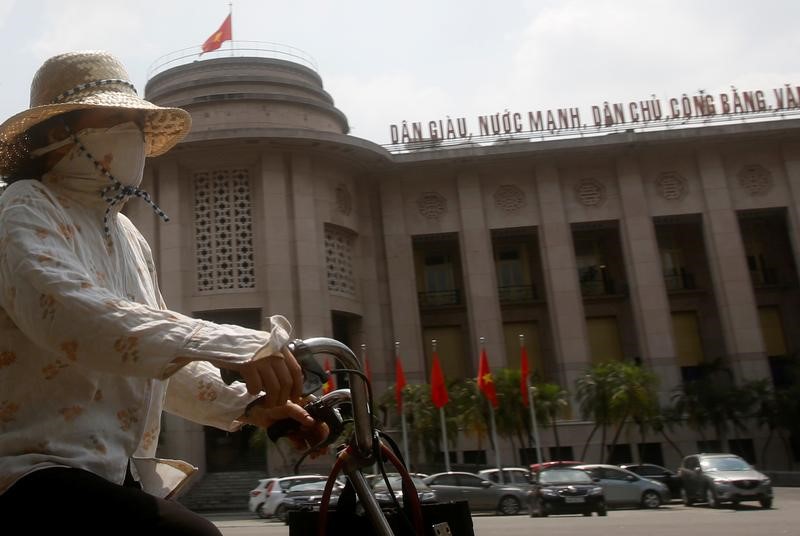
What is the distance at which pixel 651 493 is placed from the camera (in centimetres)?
1820

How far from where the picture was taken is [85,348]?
149 centimetres

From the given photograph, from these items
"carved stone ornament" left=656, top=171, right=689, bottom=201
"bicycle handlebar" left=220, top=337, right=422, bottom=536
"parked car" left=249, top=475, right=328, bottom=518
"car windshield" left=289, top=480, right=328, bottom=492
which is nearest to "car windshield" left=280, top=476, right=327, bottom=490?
"parked car" left=249, top=475, right=328, bottom=518

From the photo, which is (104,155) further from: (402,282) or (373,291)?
(402,282)

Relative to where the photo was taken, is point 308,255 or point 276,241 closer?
point 276,241

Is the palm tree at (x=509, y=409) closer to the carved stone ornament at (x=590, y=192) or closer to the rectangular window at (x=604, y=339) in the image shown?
the rectangular window at (x=604, y=339)

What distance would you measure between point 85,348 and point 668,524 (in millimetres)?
12934

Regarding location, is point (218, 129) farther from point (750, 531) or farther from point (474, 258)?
point (750, 531)

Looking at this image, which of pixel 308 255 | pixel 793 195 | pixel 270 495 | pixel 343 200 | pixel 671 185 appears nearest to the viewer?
pixel 270 495

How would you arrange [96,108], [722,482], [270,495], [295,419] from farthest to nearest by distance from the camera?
[270,495] → [722,482] → [96,108] → [295,419]

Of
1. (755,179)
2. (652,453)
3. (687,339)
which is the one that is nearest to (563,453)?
(652,453)

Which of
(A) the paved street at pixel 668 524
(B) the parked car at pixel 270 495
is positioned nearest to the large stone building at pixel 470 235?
(B) the parked car at pixel 270 495

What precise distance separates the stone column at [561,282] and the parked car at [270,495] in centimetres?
1336

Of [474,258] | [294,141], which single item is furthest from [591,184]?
[294,141]

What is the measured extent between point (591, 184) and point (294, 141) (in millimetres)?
12446
